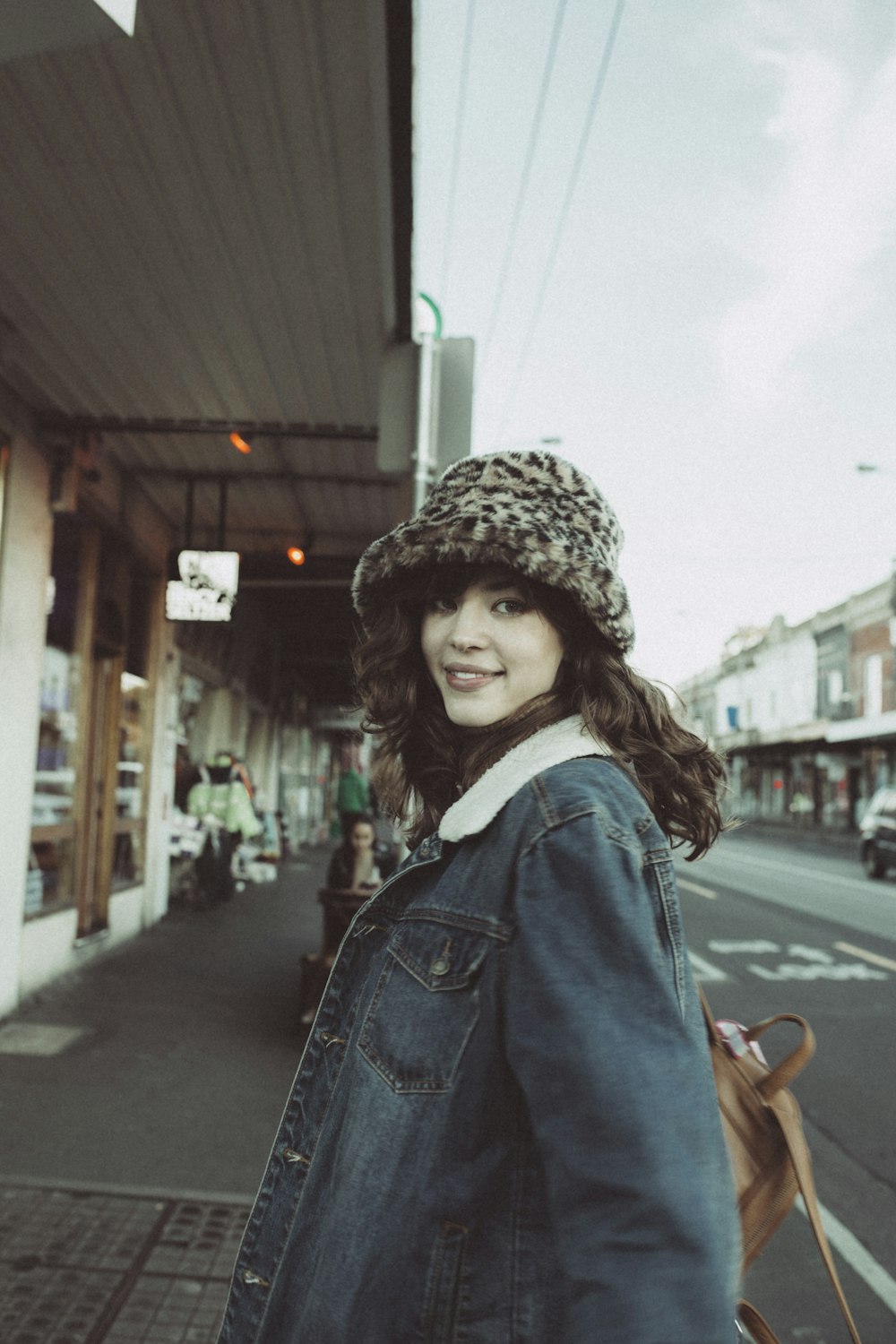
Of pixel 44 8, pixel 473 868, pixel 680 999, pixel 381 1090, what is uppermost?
pixel 44 8

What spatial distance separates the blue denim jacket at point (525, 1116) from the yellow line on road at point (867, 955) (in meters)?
9.50

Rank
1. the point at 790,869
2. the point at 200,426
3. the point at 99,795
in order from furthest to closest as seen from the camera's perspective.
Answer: the point at 790,869, the point at 99,795, the point at 200,426

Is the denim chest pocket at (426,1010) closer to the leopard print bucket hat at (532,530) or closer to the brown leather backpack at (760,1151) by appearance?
the brown leather backpack at (760,1151)

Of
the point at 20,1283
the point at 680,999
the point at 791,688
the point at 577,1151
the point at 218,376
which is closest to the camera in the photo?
the point at 577,1151

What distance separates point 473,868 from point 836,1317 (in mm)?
3004

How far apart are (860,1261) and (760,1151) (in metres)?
2.90

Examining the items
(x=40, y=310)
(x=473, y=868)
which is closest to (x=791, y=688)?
(x=40, y=310)

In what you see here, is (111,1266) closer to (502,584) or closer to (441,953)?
(441,953)

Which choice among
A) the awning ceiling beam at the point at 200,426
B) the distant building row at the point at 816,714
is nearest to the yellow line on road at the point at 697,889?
the awning ceiling beam at the point at 200,426

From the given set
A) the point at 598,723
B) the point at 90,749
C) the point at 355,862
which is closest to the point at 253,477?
the point at 90,749

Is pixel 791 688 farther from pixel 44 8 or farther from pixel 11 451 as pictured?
pixel 44 8

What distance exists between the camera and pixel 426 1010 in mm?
1179

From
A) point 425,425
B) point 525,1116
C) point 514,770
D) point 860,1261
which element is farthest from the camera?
point 425,425

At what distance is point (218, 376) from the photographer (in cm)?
599
